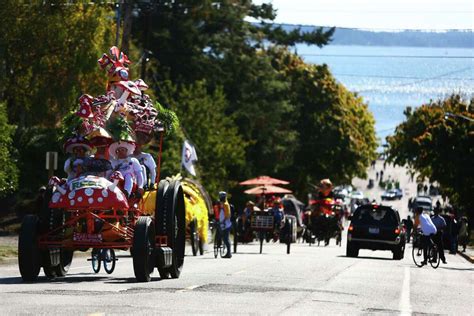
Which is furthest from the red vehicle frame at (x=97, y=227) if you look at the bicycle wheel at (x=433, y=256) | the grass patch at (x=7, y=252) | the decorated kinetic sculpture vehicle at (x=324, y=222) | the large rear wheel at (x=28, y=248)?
the decorated kinetic sculpture vehicle at (x=324, y=222)

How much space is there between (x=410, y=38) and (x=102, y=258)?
211 feet

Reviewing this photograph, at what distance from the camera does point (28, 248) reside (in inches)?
847

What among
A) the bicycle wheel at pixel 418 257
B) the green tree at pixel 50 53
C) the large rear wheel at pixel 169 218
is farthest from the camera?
the green tree at pixel 50 53

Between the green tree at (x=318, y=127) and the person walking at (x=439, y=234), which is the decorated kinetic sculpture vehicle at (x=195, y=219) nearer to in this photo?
the person walking at (x=439, y=234)

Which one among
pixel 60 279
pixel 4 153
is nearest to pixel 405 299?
pixel 60 279

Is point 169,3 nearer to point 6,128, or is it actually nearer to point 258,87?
point 258,87

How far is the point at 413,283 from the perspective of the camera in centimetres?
2727

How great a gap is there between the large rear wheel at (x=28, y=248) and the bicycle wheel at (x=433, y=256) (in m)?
17.3

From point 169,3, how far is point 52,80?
28161 millimetres

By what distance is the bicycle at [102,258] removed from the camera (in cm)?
2467

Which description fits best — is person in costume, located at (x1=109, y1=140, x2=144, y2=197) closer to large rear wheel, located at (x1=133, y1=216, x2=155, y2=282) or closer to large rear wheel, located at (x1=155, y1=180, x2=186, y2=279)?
large rear wheel, located at (x1=155, y1=180, x2=186, y2=279)

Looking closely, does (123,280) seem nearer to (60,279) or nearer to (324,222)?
(60,279)

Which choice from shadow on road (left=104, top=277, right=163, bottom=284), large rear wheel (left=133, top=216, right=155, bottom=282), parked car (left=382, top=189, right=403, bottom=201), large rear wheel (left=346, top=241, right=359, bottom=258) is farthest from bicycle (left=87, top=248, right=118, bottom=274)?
parked car (left=382, top=189, right=403, bottom=201)

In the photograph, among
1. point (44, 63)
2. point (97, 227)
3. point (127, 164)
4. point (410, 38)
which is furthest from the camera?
point (410, 38)
